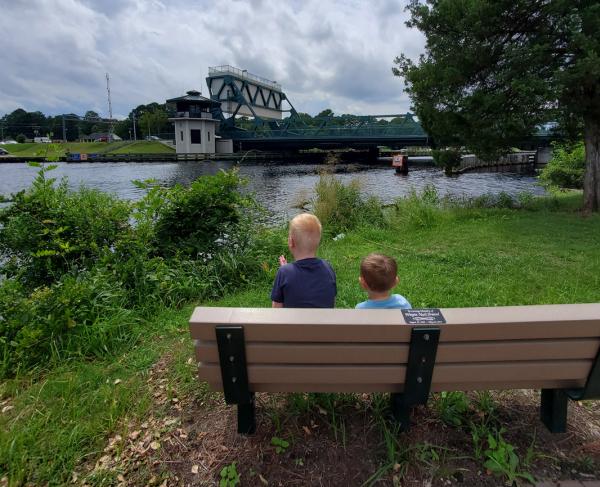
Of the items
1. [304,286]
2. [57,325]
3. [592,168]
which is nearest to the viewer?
[304,286]

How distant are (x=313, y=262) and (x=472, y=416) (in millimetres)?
1287

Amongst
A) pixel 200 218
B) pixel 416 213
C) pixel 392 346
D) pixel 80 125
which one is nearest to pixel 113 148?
pixel 80 125

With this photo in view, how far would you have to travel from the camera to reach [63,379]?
2977mm

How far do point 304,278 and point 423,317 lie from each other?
96 centimetres

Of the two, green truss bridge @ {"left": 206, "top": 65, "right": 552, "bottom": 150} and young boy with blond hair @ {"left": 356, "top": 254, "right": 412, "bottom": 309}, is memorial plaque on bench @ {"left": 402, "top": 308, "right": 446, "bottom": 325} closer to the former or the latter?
young boy with blond hair @ {"left": 356, "top": 254, "right": 412, "bottom": 309}

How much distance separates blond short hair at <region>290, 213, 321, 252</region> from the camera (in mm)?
2559

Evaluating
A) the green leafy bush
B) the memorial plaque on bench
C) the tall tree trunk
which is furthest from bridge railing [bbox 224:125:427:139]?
the memorial plaque on bench

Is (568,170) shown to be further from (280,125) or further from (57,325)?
(280,125)

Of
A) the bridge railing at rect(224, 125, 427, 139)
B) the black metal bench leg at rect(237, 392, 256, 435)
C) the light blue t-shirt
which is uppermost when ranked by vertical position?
the bridge railing at rect(224, 125, 427, 139)

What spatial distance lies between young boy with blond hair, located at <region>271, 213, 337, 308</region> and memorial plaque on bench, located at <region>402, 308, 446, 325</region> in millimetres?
849

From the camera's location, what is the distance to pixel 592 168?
10.6 meters

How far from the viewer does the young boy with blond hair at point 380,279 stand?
2.40 m

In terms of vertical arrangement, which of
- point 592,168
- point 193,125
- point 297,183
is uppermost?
Answer: point 193,125

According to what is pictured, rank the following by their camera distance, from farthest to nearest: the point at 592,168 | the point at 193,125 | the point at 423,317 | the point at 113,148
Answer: the point at 113,148
the point at 193,125
the point at 592,168
the point at 423,317
